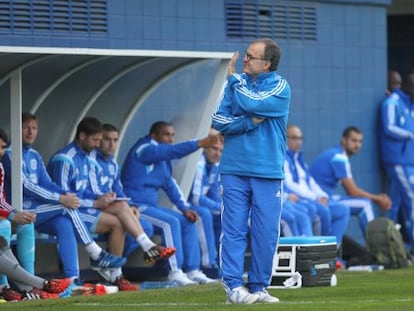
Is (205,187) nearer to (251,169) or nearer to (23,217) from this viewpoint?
(23,217)

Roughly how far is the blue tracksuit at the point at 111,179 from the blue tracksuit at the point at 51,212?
68cm

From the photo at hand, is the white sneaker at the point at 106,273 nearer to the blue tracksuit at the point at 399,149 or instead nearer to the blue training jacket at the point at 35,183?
the blue training jacket at the point at 35,183

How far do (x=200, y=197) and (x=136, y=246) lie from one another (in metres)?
1.20

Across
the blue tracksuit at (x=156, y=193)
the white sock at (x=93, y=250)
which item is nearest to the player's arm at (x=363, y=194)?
the blue tracksuit at (x=156, y=193)

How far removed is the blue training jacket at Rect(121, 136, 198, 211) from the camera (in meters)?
14.0

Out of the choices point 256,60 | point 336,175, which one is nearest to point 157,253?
point 256,60

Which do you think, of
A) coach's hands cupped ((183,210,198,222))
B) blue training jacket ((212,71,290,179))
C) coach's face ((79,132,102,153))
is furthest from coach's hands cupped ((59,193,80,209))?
blue training jacket ((212,71,290,179))

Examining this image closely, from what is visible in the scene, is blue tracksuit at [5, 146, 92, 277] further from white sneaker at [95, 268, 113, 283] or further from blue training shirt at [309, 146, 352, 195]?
blue training shirt at [309, 146, 352, 195]

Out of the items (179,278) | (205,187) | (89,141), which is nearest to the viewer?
(89,141)

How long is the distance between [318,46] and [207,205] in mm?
3660

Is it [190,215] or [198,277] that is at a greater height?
[190,215]

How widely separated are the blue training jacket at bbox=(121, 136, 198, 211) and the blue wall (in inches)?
48.8

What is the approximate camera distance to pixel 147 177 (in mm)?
14016

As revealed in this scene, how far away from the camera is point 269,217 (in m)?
10.1
